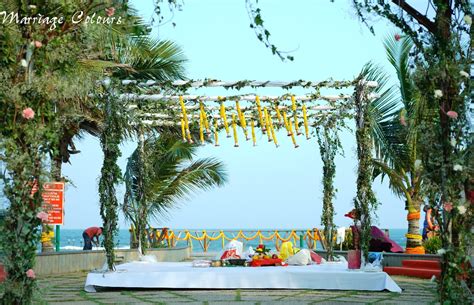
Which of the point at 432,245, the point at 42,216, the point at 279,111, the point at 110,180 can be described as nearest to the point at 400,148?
the point at 432,245

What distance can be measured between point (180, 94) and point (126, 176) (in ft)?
19.8

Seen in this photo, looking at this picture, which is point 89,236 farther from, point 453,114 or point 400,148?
point 453,114

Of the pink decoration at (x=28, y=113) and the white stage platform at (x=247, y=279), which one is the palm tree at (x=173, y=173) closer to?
the white stage platform at (x=247, y=279)

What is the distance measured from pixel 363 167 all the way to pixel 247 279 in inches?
110

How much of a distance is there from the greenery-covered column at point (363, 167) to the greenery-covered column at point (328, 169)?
2.28m

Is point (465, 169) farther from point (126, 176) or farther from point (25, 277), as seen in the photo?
point (126, 176)

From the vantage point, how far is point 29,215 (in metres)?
6.68

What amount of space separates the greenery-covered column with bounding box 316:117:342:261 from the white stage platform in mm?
3577

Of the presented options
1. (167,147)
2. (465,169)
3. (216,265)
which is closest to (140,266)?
(216,265)

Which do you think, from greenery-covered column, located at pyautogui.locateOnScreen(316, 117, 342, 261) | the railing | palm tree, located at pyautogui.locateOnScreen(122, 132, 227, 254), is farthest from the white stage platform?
the railing

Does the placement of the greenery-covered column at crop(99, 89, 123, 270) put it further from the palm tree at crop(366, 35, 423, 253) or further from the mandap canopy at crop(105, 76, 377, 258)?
the palm tree at crop(366, 35, 423, 253)

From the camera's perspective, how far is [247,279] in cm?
1252

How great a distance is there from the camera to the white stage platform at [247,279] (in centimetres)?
1239

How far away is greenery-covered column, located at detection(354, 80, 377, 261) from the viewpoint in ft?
42.5
